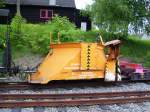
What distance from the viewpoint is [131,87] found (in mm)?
16438

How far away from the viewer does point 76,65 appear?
629 inches

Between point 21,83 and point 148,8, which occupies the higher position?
point 148,8

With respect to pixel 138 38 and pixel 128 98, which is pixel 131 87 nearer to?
pixel 128 98

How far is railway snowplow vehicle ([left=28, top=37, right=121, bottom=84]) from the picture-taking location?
15.8 m

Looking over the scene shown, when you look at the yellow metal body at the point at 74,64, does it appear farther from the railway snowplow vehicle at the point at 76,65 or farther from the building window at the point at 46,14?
the building window at the point at 46,14

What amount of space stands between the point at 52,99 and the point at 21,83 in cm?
361

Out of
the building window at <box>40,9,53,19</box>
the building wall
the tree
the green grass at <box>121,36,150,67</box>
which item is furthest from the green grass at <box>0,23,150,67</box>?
→ the building window at <box>40,9,53,19</box>

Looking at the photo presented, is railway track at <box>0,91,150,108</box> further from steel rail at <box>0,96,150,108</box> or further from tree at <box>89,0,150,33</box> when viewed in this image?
A: tree at <box>89,0,150,33</box>

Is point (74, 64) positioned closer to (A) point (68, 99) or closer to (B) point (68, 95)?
(B) point (68, 95)

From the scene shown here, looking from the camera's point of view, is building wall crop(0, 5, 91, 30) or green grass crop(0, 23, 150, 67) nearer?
green grass crop(0, 23, 150, 67)

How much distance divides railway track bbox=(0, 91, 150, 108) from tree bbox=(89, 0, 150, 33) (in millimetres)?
15520

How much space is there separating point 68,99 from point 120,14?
1718cm

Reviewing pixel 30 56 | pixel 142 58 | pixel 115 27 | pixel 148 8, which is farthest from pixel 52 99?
pixel 148 8

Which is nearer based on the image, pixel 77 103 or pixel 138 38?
pixel 77 103
